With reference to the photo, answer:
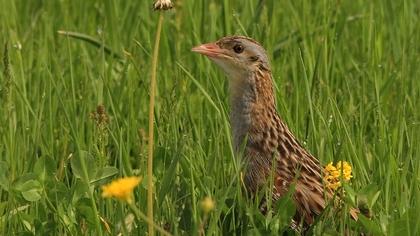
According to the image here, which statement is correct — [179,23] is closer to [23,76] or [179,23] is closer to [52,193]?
[23,76]

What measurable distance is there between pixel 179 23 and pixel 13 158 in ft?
6.52

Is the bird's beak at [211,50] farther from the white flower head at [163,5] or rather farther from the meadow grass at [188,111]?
the white flower head at [163,5]

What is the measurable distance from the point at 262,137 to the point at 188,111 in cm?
77

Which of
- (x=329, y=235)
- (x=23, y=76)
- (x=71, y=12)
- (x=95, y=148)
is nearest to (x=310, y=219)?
(x=329, y=235)

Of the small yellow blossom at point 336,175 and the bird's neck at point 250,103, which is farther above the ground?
the bird's neck at point 250,103

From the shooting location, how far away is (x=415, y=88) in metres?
6.12

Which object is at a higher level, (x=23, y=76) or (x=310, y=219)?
(x=23, y=76)

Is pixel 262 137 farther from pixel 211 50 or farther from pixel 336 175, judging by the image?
pixel 336 175

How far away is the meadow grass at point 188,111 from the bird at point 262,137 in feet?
0.33

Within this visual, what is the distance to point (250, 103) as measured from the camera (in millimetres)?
5395

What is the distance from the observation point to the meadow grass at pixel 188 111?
4.71 metres

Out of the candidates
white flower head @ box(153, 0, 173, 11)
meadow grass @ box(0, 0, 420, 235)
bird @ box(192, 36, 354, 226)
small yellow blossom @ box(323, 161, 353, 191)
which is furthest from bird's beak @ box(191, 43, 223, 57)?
white flower head @ box(153, 0, 173, 11)

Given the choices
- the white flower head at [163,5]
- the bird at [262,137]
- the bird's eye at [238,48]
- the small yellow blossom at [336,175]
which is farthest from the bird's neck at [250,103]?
the white flower head at [163,5]

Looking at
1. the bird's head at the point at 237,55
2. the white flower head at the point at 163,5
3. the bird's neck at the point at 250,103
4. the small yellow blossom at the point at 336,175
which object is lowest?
the small yellow blossom at the point at 336,175
